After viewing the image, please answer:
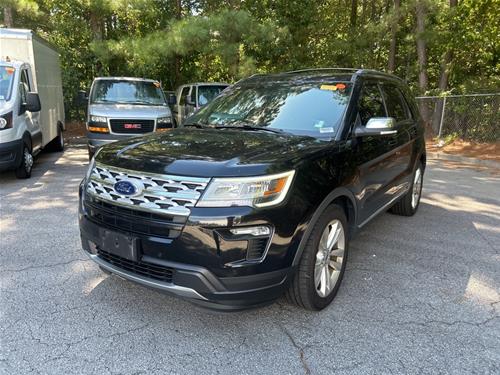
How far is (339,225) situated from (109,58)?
12687mm

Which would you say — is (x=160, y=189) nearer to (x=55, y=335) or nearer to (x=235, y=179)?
(x=235, y=179)

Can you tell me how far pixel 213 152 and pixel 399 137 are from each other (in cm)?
261

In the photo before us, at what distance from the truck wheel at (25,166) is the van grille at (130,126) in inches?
73.0

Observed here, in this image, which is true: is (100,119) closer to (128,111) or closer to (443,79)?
(128,111)

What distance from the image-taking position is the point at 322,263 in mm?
3160

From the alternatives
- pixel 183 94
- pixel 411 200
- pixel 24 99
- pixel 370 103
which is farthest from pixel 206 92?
pixel 370 103

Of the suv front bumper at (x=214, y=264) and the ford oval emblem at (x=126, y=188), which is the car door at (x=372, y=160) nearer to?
the suv front bumper at (x=214, y=264)

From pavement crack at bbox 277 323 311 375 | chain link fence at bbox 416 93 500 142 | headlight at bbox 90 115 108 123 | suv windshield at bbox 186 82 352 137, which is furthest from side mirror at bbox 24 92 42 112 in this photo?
chain link fence at bbox 416 93 500 142

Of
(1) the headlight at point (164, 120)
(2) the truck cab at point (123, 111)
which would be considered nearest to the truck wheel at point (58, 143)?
(2) the truck cab at point (123, 111)

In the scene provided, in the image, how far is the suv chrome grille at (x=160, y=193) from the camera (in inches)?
102

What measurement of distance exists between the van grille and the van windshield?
203 cm

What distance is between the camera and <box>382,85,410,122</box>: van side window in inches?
183

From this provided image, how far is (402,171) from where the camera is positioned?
4852mm

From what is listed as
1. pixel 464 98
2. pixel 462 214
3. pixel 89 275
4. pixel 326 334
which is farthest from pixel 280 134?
pixel 464 98
